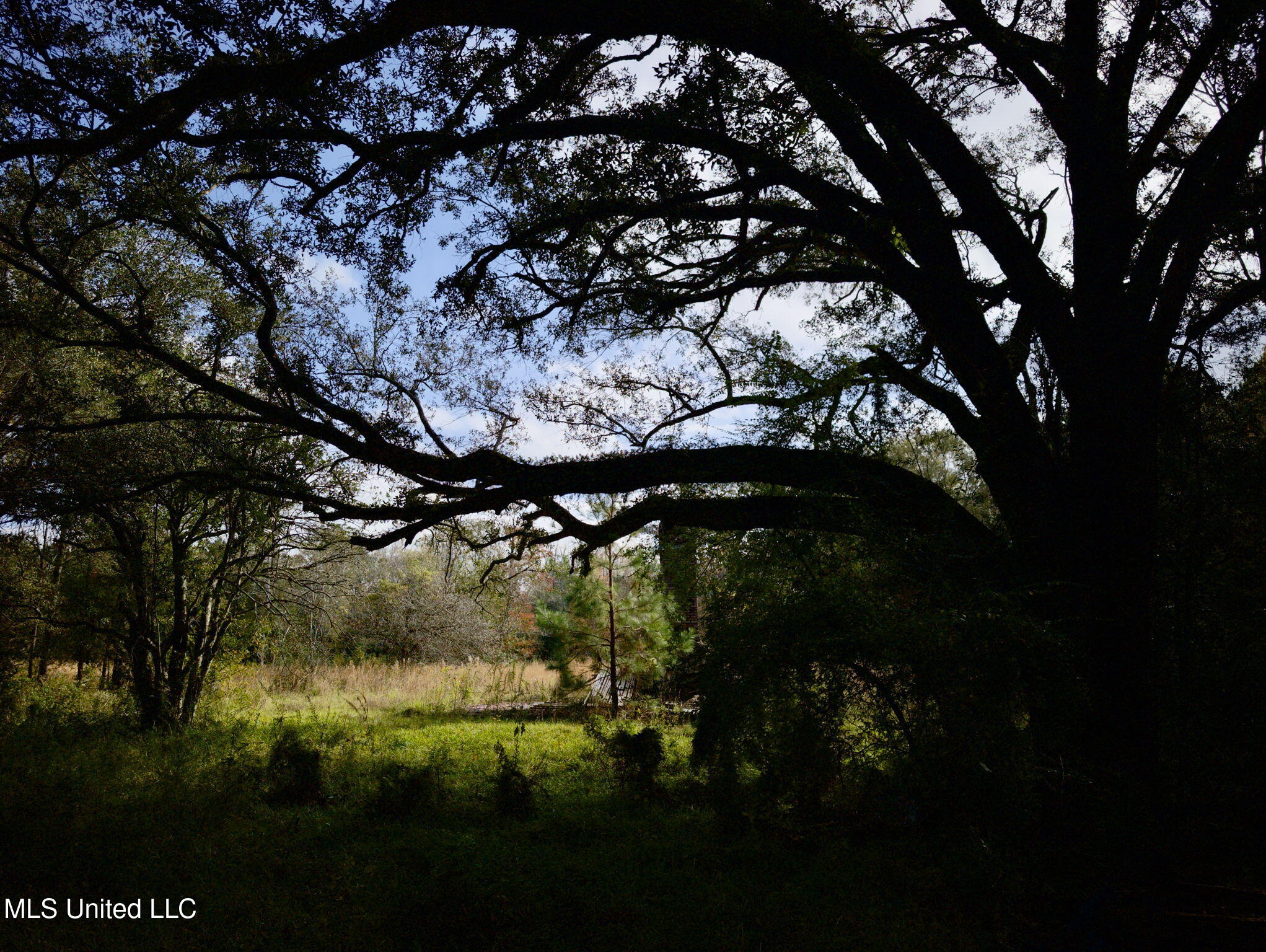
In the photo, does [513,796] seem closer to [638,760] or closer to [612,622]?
[638,760]

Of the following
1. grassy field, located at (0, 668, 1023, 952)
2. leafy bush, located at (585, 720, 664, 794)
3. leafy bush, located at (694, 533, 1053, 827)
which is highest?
leafy bush, located at (694, 533, 1053, 827)

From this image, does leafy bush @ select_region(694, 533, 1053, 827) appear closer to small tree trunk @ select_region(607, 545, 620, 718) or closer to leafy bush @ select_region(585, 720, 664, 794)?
leafy bush @ select_region(585, 720, 664, 794)

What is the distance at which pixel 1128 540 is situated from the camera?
555 cm

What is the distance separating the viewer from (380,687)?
16.4 m

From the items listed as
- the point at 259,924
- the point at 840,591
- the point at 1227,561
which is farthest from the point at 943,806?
the point at 259,924

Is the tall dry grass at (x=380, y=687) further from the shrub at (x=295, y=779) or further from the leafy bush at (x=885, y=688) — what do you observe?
the leafy bush at (x=885, y=688)

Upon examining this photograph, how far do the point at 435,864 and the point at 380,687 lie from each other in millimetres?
12115

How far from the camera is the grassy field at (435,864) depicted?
4.19 m

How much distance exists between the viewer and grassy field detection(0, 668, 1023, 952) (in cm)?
419

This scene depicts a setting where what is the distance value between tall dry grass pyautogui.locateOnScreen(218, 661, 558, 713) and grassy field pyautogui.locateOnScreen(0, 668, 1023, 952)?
5478mm

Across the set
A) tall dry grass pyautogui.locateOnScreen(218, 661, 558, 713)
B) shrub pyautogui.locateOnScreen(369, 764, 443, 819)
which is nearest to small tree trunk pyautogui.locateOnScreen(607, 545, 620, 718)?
tall dry grass pyautogui.locateOnScreen(218, 661, 558, 713)

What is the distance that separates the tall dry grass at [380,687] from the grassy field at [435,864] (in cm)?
548

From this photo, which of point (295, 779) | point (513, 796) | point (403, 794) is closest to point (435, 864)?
point (513, 796)

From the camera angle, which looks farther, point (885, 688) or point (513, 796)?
point (513, 796)
